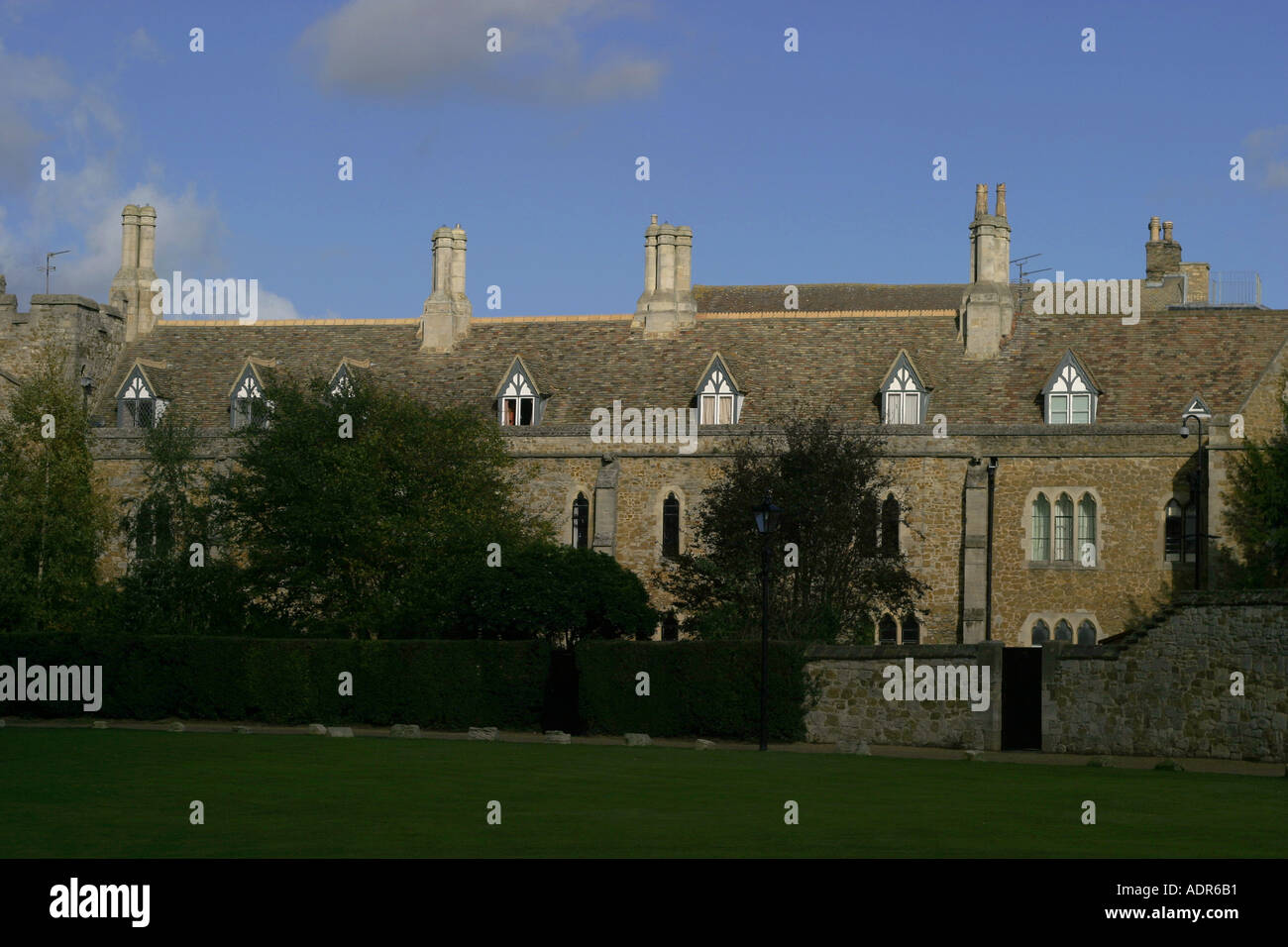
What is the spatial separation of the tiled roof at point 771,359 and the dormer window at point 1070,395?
0.41m

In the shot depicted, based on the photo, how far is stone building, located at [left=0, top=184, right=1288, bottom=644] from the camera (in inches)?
1812

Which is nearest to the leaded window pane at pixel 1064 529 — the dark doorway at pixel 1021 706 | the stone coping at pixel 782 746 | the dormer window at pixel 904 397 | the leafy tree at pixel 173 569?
the dormer window at pixel 904 397

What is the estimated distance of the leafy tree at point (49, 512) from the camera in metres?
44.2

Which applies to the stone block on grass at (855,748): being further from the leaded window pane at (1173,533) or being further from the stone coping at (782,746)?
the leaded window pane at (1173,533)

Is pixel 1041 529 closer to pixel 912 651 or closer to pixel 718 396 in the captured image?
pixel 718 396

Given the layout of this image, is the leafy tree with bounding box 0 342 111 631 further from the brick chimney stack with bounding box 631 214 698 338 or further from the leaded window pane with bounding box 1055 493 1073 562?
the leaded window pane with bounding box 1055 493 1073 562

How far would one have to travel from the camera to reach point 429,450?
43406 mm

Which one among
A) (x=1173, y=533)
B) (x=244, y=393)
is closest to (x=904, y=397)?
(x=1173, y=533)

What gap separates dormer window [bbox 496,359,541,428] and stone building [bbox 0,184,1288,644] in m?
0.06

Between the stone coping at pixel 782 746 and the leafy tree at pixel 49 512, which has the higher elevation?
the leafy tree at pixel 49 512

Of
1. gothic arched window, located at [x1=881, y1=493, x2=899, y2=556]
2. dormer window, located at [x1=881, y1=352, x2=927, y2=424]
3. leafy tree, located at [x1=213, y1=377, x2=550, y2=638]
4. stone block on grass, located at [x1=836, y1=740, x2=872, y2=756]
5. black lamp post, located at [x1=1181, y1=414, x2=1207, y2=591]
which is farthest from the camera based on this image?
dormer window, located at [x1=881, y1=352, x2=927, y2=424]

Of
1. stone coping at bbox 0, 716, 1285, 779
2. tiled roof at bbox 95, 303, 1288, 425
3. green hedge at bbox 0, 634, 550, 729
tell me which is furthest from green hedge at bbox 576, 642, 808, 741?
tiled roof at bbox 95, 303, 1288, 425

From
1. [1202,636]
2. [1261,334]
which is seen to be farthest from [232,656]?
[1261,334]
